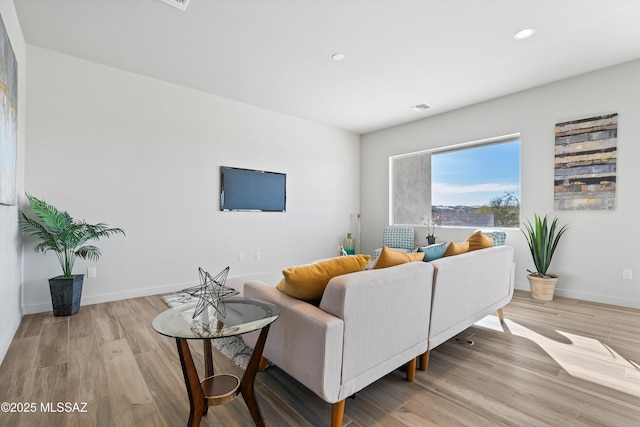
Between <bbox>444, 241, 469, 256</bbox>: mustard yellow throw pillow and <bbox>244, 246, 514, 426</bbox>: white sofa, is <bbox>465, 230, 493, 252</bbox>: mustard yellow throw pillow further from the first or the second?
<bbox>244, 246, 514, 426</bbox>: white sofa

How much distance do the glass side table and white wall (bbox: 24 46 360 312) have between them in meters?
2.59

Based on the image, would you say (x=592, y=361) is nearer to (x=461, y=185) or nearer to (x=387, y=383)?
(x=387, y=383)

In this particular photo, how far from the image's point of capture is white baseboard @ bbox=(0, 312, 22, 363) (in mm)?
2074

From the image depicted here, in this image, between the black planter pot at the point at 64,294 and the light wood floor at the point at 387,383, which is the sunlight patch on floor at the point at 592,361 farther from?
the black planter pot at the point at 64,294

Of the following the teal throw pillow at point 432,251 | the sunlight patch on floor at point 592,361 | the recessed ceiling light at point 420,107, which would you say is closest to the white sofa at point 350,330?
the teal throw pillow at point 432,251

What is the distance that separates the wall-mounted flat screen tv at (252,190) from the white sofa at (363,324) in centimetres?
272

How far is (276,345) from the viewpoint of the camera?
166 centimetres

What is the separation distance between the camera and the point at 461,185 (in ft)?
16.2

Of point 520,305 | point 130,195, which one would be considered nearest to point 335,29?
point 130,195

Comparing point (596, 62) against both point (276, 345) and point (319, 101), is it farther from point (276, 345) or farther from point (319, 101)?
point (276, 345)

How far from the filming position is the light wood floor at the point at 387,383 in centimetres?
153

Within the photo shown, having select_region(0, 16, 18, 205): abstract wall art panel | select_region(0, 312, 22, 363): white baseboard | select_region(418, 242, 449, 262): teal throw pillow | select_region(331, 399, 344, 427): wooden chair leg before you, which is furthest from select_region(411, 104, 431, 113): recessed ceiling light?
select_region(0, 312, 22, 363): white baseboard

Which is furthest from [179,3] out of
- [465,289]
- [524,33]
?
[465,289]

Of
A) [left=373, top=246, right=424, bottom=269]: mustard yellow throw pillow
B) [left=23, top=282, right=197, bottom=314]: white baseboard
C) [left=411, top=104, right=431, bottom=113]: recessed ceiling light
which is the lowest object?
[left=23, top=282, right=197, bottom=314]: white baseboard
